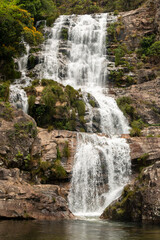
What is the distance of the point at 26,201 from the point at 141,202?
454cm

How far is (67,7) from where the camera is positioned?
50000 millimetres

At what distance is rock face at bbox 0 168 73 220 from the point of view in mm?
10250

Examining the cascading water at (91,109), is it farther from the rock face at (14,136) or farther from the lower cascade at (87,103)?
the rock face at (14,136)

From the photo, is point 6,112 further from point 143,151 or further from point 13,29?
point 13,29

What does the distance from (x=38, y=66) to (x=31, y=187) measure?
21318 millimetres

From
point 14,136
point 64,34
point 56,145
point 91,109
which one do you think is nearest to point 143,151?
point 56,145

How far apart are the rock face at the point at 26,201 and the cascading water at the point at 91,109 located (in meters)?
4.03

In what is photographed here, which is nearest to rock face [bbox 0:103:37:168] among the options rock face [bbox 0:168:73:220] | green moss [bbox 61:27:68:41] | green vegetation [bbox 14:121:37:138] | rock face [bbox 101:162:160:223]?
green vegetation [bbox 14:121:37:138]

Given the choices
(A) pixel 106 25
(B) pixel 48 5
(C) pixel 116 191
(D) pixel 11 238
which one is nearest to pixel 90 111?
(C) pixel 116 191

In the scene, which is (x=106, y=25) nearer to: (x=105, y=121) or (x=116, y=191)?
(x=105, y=121)

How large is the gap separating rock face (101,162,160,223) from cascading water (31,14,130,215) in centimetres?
399

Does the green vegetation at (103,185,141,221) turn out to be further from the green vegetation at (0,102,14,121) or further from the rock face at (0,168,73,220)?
the green vegetation at (0,102,14,121)

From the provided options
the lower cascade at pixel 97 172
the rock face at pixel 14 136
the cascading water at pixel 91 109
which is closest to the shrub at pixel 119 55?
the cascading water at pixel 91 109

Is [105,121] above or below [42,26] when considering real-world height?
below
